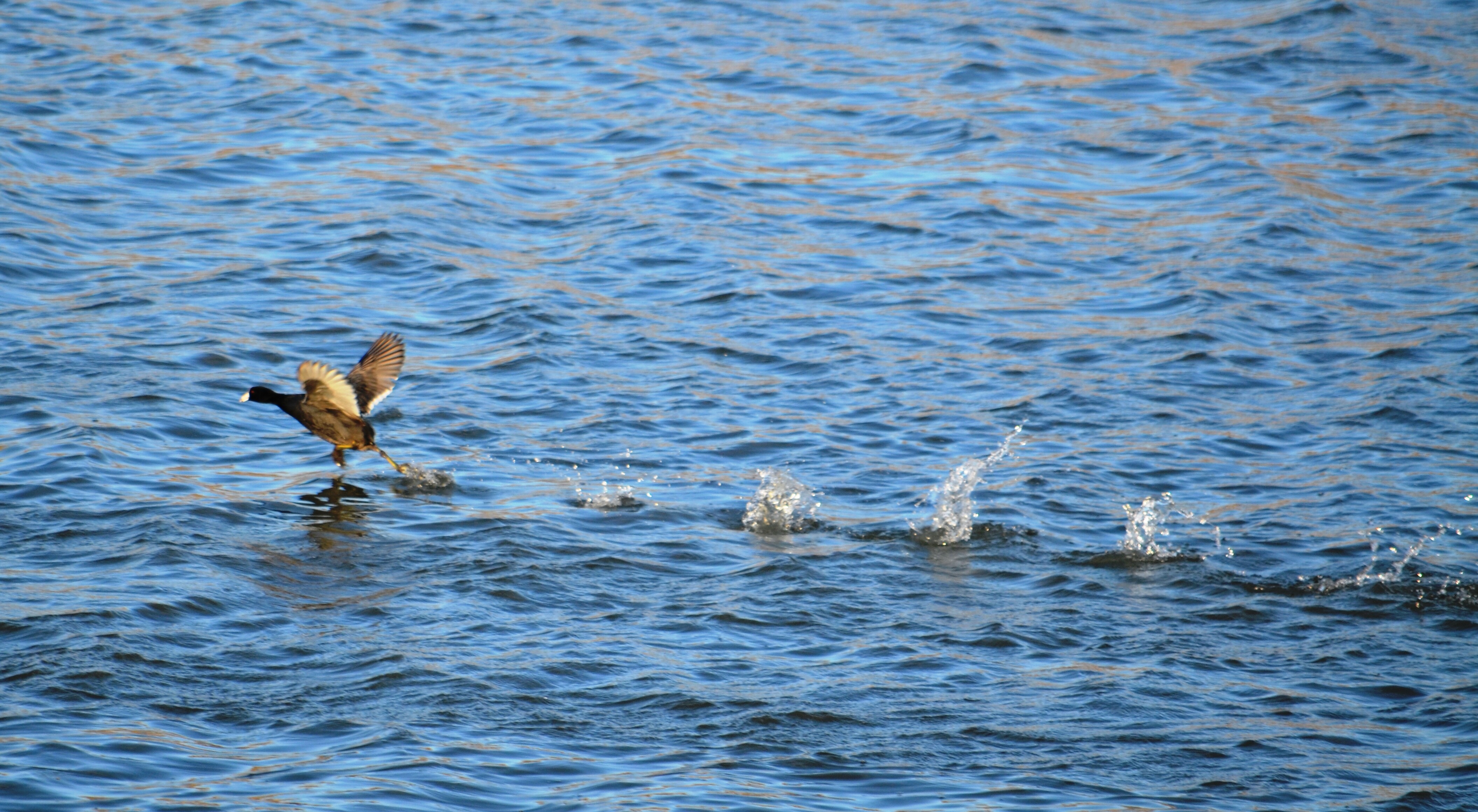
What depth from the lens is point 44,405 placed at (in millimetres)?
8344

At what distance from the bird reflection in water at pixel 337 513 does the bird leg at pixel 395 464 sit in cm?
21

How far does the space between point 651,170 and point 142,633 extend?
26.2 ft

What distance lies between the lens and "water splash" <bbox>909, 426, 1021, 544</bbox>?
23.8 feet

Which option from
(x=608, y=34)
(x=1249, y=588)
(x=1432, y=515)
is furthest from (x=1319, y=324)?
(x=608, y=34)

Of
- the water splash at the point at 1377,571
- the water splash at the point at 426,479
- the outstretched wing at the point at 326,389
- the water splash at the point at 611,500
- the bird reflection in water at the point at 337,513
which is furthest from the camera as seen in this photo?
the water splash at the point at 426,479

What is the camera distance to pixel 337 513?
7.39 meters

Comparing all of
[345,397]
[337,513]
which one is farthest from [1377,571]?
[345,397]

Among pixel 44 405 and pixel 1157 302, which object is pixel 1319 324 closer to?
pixel 1157 302

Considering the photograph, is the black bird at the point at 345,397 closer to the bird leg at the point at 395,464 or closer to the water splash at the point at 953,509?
the bird leg at the point at 395,464

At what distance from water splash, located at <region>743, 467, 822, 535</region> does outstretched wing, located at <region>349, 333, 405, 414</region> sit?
192 centimetres

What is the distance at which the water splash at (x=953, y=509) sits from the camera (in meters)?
7.26

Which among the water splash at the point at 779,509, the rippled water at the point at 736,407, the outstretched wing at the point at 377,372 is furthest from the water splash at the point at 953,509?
the outstretched wing at the point at 377,372

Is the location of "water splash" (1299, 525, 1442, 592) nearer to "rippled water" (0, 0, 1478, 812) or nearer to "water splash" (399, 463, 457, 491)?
"rippled water" (0, 0, 1478, 812)

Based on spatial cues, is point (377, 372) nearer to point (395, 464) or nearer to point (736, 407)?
point (395, 464)
